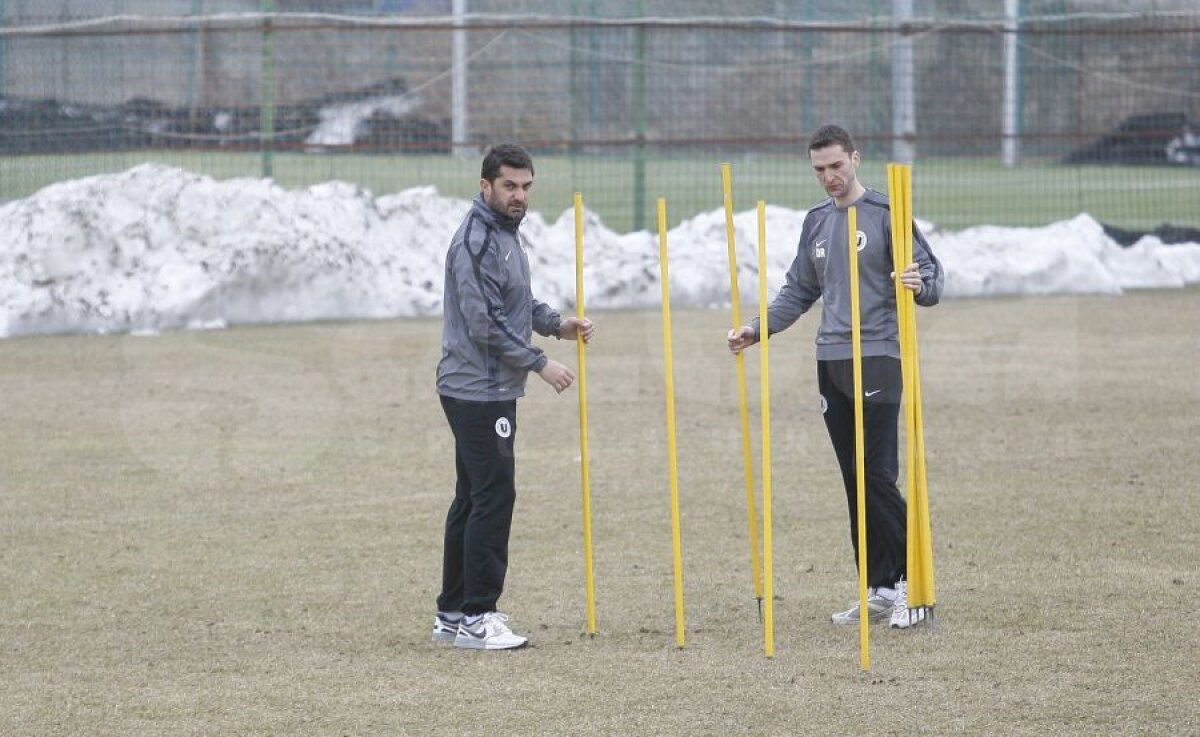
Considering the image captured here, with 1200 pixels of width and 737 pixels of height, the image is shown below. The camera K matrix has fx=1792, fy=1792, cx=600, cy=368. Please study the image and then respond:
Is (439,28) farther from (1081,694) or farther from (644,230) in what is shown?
(1081,694)

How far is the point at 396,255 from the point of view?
744 inches

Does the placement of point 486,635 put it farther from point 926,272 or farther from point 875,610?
point 926,272

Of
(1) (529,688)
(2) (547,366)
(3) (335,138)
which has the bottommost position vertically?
(1) (529,688)

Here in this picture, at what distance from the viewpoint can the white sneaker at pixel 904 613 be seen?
692 cm

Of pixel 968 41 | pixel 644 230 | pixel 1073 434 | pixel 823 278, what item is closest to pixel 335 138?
pixel 644 230

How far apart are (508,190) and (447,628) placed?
1.71 metres

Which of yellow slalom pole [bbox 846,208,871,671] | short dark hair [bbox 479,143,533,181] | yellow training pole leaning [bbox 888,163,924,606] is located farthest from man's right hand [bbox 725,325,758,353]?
short dark hair [bbox 479,143,533,181]

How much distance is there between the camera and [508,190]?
6.68 metres

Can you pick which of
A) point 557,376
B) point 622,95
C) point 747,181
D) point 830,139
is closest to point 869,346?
point 830,139

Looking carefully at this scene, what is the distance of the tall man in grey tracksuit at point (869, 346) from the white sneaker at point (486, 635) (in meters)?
1.34

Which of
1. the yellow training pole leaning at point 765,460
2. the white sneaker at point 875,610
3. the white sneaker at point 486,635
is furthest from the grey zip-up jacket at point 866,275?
the white sneaker at point 486,635

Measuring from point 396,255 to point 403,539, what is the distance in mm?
10387

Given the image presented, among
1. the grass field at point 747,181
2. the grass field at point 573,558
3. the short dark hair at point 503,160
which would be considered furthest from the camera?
the grass field at point 747,181

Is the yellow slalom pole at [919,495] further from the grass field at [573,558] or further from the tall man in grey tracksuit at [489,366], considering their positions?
the tall man in grey tracksuit at [489,366]
